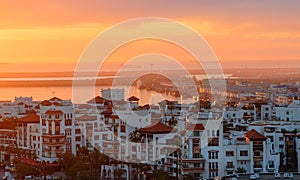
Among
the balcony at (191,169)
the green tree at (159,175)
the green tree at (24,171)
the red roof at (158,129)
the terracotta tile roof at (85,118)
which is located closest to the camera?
the green tree at (159,175)

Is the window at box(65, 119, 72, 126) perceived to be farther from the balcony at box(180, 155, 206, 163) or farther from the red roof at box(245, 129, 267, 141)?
the red roof at box(245, 129, 267, 141)

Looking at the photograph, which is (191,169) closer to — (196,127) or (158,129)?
(196,127)

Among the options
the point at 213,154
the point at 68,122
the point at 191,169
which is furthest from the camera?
the point at 68,122

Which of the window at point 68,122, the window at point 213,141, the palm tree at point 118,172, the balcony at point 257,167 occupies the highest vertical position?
the window at point 68,122

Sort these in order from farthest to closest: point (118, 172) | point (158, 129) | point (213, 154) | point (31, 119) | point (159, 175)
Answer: point (31, 119) < point (158, 129) < point (118, 172) < point (213, 154) < point (159, 175)

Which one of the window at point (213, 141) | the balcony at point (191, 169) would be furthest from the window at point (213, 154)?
the balcony at point (191, 169)

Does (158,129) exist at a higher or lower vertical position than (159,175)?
higher

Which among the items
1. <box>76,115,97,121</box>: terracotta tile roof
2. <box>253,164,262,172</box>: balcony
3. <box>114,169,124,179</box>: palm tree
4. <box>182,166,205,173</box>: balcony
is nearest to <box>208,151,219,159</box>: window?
<box>182,166,205,173</box>: balcony

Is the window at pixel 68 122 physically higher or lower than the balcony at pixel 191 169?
higher

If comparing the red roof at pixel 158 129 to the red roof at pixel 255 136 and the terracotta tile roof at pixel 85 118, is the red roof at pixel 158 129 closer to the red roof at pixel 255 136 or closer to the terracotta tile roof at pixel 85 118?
the red roof at pixel 255 136

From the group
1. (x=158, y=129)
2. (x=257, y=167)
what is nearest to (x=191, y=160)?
(x=158, y=129)

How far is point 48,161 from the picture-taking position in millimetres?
10625

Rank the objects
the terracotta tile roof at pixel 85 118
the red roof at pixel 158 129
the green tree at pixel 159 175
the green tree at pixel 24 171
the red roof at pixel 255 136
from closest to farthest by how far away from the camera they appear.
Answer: the green tree at pixel 159 175, the green tree at pixel 24 171, the red roof at pixel 255 136, the red roof at pixel 158 129, the terracotta tile roof at pixel 85 118

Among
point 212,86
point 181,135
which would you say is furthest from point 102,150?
point 212,86
